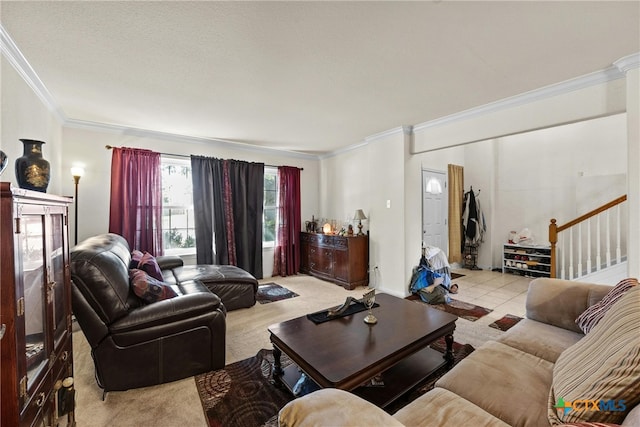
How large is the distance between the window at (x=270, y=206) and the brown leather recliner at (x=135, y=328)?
3099 millimetres

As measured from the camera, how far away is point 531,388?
49.8 inches

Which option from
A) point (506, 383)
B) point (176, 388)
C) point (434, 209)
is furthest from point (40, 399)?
point (434, 209)

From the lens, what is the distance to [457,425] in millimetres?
1063

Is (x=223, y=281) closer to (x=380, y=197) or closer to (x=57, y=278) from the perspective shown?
(x=57, y=278)

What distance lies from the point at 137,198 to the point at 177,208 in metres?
0.65

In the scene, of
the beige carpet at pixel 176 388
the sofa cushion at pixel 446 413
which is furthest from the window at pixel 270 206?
the sofa cushion at pixel 446 413

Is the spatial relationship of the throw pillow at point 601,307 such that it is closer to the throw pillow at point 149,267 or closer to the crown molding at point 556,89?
the crown molding at point 556,89

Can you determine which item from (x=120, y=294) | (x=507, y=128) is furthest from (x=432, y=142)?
(x=120, y=294)

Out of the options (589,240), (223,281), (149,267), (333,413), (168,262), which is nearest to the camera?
(333,413)

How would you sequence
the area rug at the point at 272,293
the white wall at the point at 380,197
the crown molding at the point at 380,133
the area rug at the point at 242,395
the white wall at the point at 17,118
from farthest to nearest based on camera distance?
the white wall at the point at 380,197 → the area rug at the point at 272,293 → the crown molding at the point at 380,133 → the white wall at the point at 17,118 → the area rug at the point at 242,395

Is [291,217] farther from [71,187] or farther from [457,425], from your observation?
[457,425]

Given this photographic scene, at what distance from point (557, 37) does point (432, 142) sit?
1870 millimetres

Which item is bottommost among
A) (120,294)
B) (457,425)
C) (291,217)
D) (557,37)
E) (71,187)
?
(457,425)

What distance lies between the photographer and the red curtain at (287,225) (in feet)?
16.9
